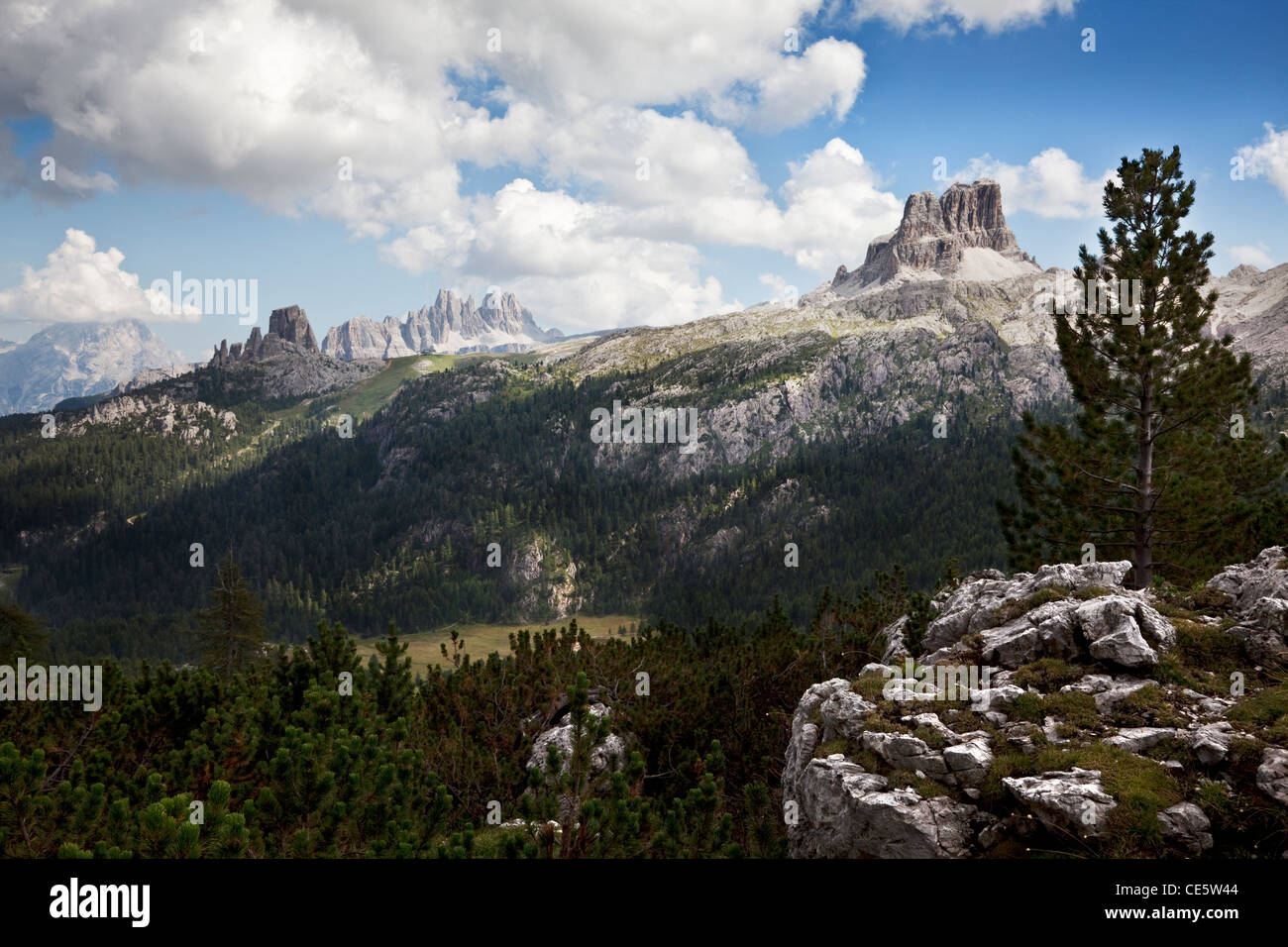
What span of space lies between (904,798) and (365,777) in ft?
35.8

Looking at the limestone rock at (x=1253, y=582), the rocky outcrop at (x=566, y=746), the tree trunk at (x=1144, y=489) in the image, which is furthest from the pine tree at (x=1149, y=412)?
the rocky outcrop at (x=566, y=746)

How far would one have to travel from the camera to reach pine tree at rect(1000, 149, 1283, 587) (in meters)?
27.0

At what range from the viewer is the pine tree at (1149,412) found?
2697 centimetres

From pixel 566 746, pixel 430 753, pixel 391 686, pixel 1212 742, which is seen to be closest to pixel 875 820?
pixel 1212 742

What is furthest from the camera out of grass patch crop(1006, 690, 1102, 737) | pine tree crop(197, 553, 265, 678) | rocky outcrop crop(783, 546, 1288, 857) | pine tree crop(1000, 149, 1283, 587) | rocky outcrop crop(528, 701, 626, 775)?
pine tree crop(197, 553, 265, 678)

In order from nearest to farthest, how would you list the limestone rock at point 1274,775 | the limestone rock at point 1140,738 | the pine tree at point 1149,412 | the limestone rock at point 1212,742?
the limestone rock at point 1274,775 < the limestone rock at point 1212,742 < the limestone rock at point 1140,738 < the pine tree at point 1149,412

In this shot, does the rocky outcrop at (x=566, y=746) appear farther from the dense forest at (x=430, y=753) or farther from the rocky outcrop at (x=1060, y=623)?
the rocky outcrop at (x=1060, y=623)

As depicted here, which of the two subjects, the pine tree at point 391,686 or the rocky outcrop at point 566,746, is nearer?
the rocky outcrop at point 566,746

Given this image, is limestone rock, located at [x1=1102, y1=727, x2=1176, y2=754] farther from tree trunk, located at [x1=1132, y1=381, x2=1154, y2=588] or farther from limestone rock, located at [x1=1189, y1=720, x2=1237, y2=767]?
tree trunk, located at [x1=1132, y1=381, x2=1154, y2=588]
